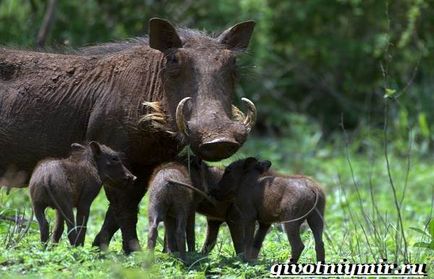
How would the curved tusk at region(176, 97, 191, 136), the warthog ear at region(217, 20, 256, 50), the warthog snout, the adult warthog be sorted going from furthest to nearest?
the warthog ear at region(217, 20, 256, 50)
the adult warthog
the curved tusk at region(176, 97, 191, 136)
the warthog snout

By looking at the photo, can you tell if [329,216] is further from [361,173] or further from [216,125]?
[216,125]

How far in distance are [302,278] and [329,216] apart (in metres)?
4.34

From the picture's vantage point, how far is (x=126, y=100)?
→ 7.07 metres

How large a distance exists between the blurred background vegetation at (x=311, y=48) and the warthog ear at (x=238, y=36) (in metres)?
7.06

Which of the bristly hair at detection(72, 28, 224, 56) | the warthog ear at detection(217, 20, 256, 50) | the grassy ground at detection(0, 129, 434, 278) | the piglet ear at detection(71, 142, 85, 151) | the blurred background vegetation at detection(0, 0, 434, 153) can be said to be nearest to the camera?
the grassy ground at detection(0, 129, 434, 278)

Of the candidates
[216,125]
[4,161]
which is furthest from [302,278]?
[4,161]

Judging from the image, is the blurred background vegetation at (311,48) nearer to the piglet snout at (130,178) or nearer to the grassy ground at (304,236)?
the grassy ground at (304,236)

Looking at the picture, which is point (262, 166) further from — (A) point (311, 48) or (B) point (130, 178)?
(A) point (311, 48)

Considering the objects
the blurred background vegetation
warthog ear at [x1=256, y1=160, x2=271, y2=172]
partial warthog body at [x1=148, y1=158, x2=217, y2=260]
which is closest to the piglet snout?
partial warthog body at [x1=148, y1=158, x2=217, y2=260]

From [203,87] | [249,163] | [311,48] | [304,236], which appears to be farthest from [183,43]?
[311,48]

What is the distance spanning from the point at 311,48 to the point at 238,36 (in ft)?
32.6

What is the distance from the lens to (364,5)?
16.5 meters

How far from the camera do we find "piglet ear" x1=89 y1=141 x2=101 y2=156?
6661 millimetres

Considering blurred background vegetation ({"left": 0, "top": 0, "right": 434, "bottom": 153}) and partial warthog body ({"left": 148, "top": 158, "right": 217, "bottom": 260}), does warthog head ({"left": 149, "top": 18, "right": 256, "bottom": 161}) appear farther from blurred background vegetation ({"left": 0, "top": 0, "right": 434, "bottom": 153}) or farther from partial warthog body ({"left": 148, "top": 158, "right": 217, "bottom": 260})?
blurred background vegetation ({"left": 0, "top": 0, "right": 434, "bottom": 153})
